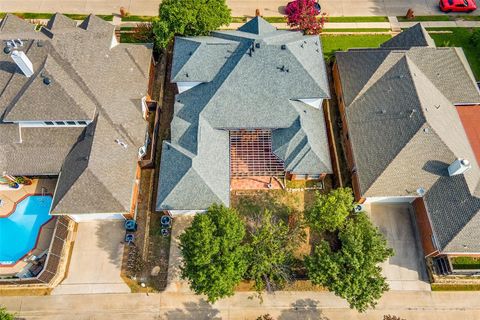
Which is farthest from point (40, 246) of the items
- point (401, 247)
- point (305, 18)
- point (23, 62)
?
point (305, 18)

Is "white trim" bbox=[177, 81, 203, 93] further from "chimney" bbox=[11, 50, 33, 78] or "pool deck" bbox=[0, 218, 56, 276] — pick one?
"pool deck" bbox=[0, 218, 56, 276]

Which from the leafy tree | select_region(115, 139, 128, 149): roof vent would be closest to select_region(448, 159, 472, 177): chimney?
the leafy tree

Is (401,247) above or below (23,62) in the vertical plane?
below

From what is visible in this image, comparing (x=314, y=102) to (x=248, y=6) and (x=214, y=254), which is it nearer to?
(x=214, y=254)

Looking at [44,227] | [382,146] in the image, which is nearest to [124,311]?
[44,227]

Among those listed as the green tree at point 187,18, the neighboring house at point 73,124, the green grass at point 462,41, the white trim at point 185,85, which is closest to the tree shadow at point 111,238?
the neighboring house at point 73,124

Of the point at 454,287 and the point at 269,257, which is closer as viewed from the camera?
the point at 269,257

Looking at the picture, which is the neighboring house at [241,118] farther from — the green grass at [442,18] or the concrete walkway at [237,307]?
the green grass at [442,18]
